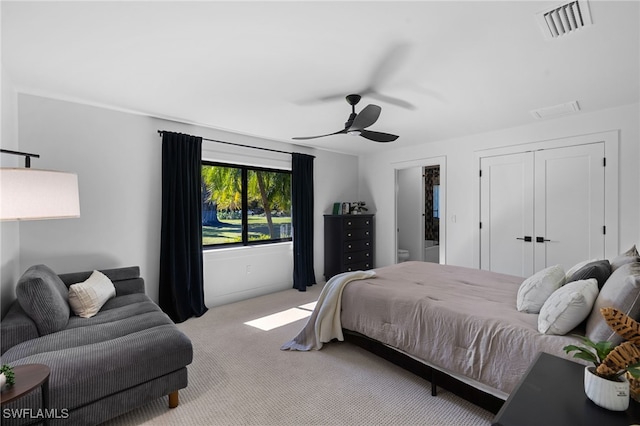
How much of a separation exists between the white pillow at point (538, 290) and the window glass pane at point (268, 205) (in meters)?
3.52

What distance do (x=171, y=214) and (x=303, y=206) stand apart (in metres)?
2.04

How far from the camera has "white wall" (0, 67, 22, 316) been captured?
2279mm

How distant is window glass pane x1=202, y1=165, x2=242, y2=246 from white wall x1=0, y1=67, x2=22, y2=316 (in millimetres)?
1822

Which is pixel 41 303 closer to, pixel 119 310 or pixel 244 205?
pixel 119 310

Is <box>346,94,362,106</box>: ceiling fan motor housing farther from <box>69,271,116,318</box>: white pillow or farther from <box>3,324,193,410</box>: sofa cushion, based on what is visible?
<box>69,271,116,318</box>: white pillow

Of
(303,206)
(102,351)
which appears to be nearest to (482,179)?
(303,206)

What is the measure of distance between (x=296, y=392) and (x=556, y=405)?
1634 mm

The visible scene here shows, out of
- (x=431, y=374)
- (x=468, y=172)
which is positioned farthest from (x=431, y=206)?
(x=431, y=374)

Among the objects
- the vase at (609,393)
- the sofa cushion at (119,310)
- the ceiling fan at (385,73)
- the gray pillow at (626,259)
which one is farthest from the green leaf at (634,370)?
the sofa cushion at (119,310)

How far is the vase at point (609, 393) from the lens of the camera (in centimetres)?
102

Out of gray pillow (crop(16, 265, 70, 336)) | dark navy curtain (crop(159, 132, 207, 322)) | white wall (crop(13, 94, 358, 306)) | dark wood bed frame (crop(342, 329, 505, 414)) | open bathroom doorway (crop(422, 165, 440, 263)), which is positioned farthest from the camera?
open bathroom doorway (crop(422, 165, 440, 263))

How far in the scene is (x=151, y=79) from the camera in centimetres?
252

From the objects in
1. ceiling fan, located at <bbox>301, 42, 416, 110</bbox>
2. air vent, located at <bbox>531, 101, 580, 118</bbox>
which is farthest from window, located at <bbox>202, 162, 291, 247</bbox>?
air vent, located at <bbox>531, 101, 580, 118</bbox>

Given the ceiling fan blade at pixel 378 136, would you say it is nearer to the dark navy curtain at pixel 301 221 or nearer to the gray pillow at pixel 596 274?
the gray pillow at pixel 596 274
